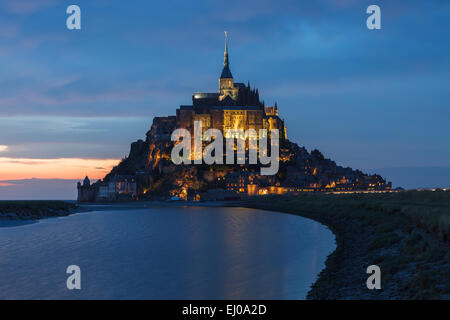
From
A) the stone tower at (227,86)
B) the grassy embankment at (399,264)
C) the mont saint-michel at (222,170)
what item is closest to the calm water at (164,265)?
the grassy embankment at (399,264)

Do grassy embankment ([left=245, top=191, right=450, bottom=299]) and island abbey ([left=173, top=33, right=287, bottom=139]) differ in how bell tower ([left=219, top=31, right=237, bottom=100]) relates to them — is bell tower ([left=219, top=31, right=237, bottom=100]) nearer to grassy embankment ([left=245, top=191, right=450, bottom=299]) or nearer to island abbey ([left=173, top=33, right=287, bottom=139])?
island abbey ([left=173, top=33, right=287, bottom=139])

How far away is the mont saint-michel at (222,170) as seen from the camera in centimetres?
13725

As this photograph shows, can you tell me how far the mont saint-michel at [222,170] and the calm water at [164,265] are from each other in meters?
94.1

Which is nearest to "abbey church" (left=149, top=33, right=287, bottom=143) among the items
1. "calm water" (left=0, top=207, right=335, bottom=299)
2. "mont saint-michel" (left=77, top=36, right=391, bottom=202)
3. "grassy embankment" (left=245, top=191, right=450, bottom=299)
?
"mont saint-michel" (left=77, top=36, right=391, bottom=202)

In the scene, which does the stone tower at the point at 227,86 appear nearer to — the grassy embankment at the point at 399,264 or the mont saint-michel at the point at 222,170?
the mont saint-michel at the point at 222,170

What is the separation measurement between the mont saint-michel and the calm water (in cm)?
9415

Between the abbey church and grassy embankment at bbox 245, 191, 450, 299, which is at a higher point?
the abbey church

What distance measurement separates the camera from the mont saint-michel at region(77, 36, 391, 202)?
450ft

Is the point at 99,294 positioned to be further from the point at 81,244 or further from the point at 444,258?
the point at 81,244

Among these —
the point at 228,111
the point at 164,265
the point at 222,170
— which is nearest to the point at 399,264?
the point at 164,265

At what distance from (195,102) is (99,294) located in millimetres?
151666

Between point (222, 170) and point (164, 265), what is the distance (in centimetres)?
11640

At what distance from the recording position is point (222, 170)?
467 feet

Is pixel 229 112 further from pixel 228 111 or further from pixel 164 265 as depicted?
pixel 164 265
